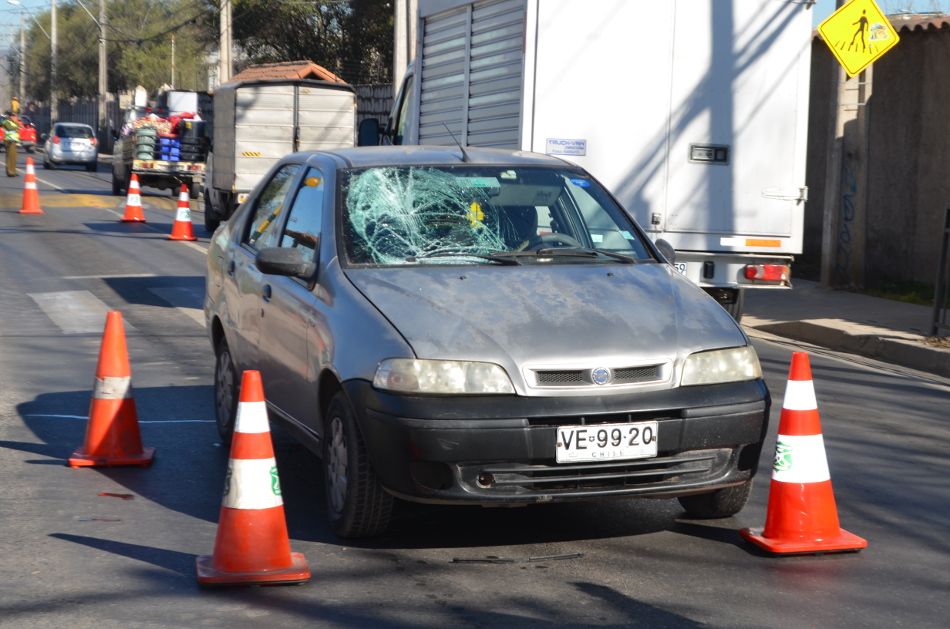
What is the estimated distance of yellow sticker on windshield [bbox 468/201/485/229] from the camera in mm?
5859

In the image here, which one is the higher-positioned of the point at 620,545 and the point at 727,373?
the point at 727,373

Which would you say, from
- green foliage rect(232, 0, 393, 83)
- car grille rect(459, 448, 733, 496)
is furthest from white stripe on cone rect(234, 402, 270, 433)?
green foliage rect(232, 0, 393, 83)

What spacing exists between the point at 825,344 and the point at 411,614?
834 cm

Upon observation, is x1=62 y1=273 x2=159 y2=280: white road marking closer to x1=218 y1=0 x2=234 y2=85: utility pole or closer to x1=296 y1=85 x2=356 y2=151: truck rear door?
x1=296 y1=85 x2=356 y2=151: truck rear door

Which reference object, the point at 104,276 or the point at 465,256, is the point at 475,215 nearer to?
the point at 465,256

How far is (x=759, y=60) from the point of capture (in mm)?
10586

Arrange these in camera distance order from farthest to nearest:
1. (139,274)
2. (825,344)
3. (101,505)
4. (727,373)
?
(139,274) < (825,344) < (101,505) < (727,373)

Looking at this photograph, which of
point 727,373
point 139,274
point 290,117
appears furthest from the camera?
point 290,117

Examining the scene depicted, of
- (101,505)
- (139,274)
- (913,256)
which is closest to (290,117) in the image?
(139,274)

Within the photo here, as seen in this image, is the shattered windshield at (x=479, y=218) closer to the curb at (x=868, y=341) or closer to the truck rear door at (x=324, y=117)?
the curb at (x=868, y=341)

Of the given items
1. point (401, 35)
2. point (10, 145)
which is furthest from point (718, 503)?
point (10, 145)

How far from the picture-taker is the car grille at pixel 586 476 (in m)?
4.70

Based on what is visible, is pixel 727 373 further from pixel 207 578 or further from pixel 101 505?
pixel 101 505

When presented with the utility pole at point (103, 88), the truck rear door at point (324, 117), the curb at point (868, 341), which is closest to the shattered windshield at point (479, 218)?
the curb at point (868, 341)
